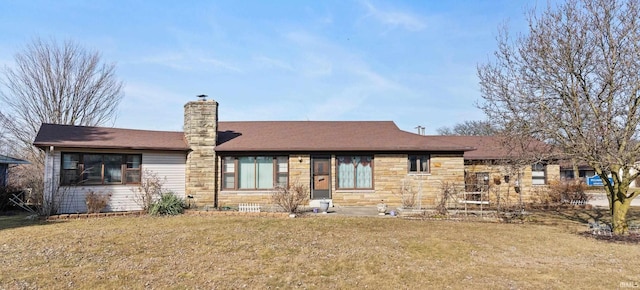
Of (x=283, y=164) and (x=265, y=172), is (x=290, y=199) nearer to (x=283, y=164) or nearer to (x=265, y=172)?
(x=283, y=164)

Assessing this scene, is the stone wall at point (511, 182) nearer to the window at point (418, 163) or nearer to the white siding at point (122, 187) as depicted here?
the window at point (418, 163)

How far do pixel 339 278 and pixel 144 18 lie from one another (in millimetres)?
12278

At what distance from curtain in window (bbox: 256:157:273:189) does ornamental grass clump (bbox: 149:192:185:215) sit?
12.1 feet

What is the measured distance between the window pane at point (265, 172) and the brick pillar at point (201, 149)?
1981mm

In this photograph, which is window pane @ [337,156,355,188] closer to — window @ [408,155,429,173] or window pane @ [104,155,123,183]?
window @ [408,155,429,173]

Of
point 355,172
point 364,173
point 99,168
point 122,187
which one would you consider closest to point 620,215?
point 364,173

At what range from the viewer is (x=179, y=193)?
1548 centimetres

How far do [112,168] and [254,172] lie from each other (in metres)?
5.64

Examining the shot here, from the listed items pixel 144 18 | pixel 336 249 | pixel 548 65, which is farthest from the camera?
pixel 144 18

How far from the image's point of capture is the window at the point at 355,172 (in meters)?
16.3

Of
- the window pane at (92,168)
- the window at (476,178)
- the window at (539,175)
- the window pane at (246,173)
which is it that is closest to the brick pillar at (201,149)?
the window pane at (246,173)

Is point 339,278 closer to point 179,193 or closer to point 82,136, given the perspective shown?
point 179,193

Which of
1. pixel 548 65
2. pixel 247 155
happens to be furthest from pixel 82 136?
pixel 548 65

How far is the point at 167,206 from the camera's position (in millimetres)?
13367
